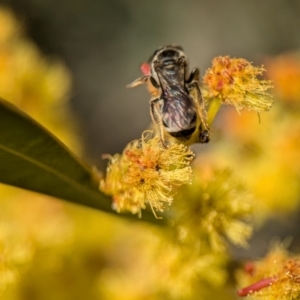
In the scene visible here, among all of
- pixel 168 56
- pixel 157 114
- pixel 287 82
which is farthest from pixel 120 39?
pixel 157 114

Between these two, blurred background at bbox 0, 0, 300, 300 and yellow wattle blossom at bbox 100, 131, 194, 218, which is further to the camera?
blurred background at bbox 0, 0, 300, 300

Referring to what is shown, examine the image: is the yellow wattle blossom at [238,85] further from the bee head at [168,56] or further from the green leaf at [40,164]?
the green leaf at [40,164]

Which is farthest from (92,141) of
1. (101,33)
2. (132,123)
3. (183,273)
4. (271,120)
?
(183,273)

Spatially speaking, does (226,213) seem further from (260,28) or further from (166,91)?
(260,28)

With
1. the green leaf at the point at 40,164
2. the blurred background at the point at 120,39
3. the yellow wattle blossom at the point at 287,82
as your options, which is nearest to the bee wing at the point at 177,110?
the green leaf at the point at 40,164

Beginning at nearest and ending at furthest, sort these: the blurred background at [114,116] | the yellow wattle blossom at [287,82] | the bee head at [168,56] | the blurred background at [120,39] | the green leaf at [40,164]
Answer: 1. the green leaf at [40,164]
2. the bee head at [168,56]
3. the blurred background at [114,116]
4. the yellow wattle blossom at [287,82]
5. the blurred background at [120,39]

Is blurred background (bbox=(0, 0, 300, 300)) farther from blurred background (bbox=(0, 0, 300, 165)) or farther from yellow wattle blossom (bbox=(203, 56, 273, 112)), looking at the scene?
yellow wattle blossom (bbox=(203, 56, 273, 112))

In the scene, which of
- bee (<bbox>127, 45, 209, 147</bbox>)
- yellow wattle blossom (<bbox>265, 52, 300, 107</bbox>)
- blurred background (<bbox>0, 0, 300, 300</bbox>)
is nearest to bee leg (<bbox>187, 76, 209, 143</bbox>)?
bee (<bbox>127, 45, 209, 147</bbox>)
